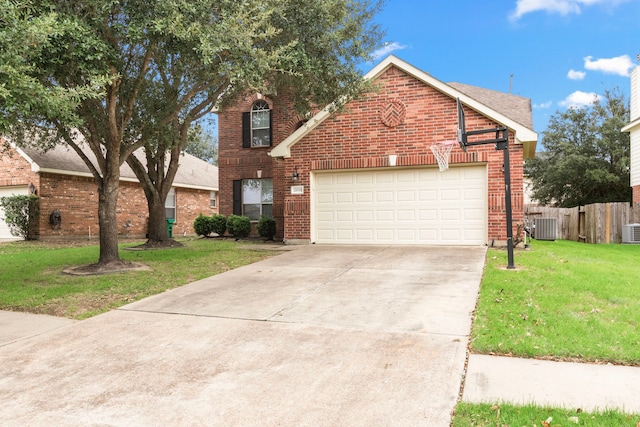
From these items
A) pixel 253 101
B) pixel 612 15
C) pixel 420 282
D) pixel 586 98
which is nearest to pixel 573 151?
pixel 586 98

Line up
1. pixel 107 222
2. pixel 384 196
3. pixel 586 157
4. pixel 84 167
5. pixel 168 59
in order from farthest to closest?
1. pixel 586 157
2. pixel 84 167
3. pixel 384 196
4. pixel 168 59
5. pixel 107 222

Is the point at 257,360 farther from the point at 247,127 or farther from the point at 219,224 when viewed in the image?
the point at 247,127

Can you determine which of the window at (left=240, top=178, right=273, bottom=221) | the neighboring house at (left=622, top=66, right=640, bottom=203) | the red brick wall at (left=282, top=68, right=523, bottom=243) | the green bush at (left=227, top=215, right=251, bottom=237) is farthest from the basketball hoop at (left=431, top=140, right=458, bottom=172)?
the neighboring house at (left=622, top=66, right=640, bottom=203)

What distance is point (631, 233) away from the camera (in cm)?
1540

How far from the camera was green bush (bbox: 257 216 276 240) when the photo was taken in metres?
15.6

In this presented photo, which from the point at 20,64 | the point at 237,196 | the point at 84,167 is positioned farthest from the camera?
the point at 84,167

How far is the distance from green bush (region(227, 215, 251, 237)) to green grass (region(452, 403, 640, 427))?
558 inches

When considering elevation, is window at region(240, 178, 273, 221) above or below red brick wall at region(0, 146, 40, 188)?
below

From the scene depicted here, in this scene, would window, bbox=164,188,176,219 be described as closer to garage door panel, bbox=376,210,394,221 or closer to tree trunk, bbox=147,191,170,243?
tree trunk, bbox=147,191,170,243

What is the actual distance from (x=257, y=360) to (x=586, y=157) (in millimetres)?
27308

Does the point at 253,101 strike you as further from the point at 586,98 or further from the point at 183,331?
the point at 586,98

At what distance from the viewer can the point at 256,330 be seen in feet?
16.1

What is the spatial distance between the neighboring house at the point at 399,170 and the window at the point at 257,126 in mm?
3173

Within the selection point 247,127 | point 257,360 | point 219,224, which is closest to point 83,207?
point 219,224
